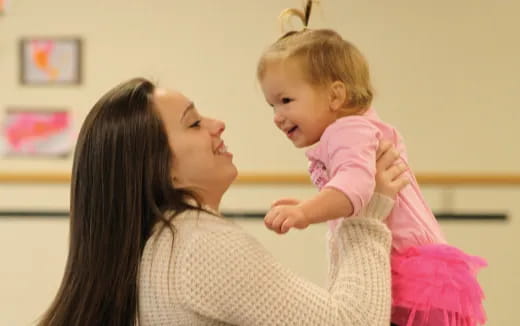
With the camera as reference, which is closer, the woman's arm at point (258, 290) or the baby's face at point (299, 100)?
the woman's arm at point (258, 290)

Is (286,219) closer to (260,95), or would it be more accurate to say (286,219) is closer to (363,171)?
(363,171)

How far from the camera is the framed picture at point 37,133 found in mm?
3111

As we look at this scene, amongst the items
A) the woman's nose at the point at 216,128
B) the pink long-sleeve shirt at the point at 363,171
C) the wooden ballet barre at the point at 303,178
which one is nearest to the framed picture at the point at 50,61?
the wooden ballet barre at the point at 303,178

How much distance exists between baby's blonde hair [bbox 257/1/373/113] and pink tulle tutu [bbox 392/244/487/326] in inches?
12.5

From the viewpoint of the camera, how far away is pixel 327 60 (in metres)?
1.37

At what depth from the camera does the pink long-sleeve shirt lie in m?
1.24

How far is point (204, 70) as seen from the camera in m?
3.08

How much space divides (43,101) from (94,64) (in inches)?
11.3

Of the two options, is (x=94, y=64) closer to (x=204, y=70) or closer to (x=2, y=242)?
(x=204, y=70)

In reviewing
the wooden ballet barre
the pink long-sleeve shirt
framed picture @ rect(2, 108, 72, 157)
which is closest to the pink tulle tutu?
the pink long-sleeve shirt

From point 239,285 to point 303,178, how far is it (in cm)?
186

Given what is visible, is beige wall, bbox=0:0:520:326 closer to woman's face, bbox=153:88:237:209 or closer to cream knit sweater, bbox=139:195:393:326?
woman's face, bbox=153:88:237:209

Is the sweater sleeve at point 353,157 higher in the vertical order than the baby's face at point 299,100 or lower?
lower

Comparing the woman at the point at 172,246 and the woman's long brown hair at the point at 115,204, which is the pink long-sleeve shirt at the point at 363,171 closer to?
the woman at the point at 172,246
